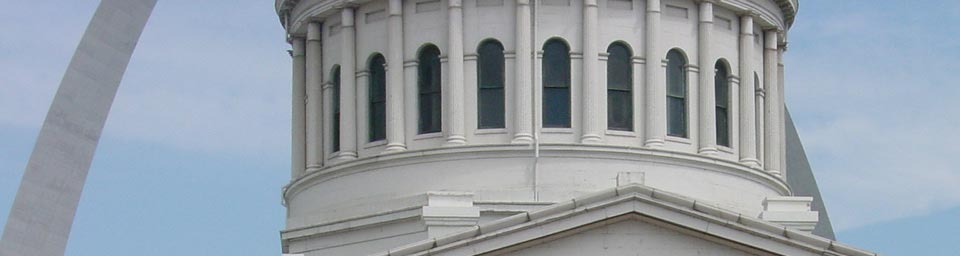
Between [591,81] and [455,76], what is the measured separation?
331 cm

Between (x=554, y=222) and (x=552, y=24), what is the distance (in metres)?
15.1

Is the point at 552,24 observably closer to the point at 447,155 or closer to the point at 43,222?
the point at 447,155

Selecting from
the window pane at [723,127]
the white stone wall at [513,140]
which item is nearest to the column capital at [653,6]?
the white stone wall at [513,140]

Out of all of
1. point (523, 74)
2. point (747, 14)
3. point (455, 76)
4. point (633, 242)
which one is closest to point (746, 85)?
point (747, 14)

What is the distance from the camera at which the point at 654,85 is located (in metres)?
95.5

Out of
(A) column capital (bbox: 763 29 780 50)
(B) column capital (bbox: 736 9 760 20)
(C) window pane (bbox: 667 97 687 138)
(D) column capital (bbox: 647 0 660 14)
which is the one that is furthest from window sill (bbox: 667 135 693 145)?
(A) column capital (bbox: 763 29 780 50)

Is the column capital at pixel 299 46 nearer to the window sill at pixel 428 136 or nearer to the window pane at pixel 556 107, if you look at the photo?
the window sill at pixel 428 136

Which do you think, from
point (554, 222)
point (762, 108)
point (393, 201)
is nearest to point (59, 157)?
point (554, 222)

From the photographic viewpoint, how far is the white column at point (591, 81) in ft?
311

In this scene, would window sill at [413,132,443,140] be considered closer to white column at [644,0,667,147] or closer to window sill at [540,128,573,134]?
window sill at [540,128,573,134]

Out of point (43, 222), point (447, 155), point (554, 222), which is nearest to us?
point (43, 222)

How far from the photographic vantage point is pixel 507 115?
9506 cm

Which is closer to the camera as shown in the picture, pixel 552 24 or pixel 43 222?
pixel 43 222

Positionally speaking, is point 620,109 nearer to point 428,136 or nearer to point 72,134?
point 428,136
